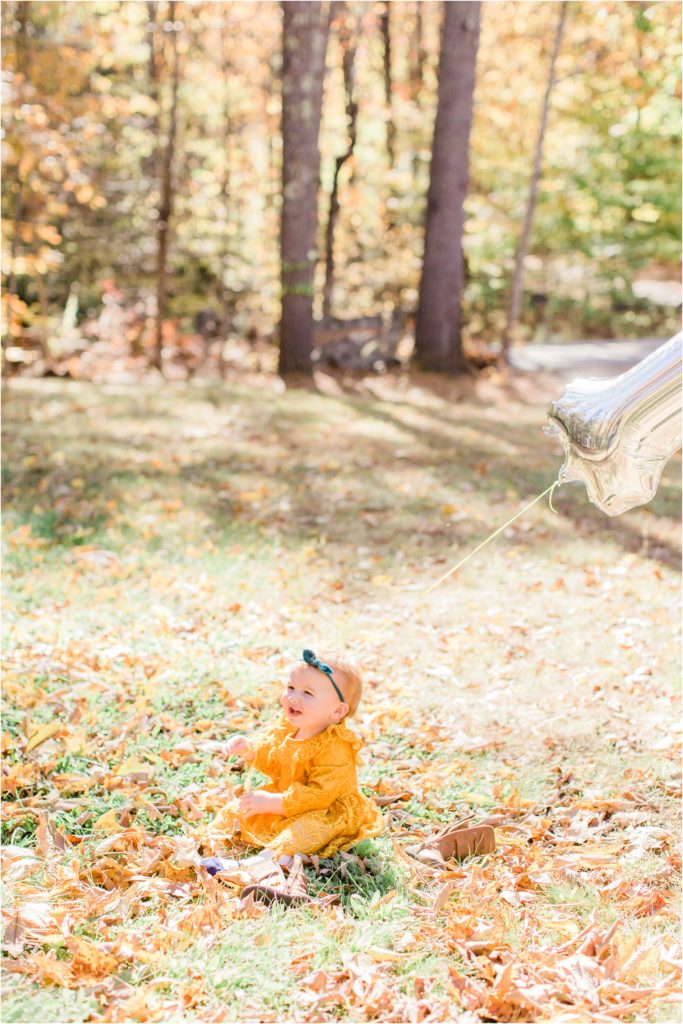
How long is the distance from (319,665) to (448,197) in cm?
966

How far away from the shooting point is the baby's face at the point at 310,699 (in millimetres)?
3291

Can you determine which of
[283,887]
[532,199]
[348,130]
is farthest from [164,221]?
[283,887]

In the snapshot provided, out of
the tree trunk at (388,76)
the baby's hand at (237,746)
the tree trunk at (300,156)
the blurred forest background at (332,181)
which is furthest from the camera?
the tree trunk at (388,76)

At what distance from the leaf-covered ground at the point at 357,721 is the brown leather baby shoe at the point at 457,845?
66 mm

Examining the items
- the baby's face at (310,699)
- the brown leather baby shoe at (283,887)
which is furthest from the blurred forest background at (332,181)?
the brown leather baby shoe at (283,887)

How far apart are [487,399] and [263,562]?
5998 millimetres

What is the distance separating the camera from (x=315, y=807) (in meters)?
3.30

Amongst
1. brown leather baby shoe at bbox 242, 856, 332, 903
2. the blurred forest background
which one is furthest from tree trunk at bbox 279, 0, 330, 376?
brown leather baby shoe at bbox 242, 856, 332, 903

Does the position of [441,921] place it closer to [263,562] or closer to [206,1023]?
[206,1023]

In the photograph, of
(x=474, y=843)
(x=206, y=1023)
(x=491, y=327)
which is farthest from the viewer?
(x=491, y=327)

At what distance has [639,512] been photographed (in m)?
7.32

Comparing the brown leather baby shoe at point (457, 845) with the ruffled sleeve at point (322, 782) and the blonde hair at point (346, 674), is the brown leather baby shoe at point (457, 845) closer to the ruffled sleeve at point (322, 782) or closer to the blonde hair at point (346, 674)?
the ruffled sleeve at point (322, 782)

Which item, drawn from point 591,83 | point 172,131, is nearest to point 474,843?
point 172,131

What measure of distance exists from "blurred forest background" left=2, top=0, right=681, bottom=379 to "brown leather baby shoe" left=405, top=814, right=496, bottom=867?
765 cm
